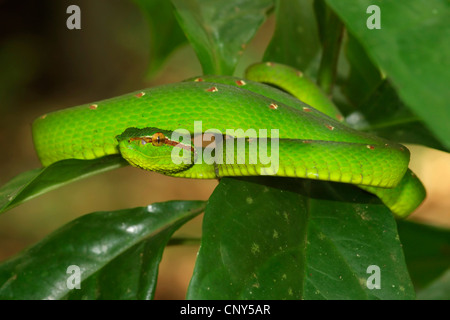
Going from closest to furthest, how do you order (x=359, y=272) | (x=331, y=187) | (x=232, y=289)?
(x=232, y=289) → (x=359, y=272) → (x=331, y=187)

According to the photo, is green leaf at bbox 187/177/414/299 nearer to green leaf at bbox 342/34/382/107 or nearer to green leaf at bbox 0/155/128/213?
green leaf at bbox 0/155/128/213

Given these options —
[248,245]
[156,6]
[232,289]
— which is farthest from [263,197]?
[156,6]

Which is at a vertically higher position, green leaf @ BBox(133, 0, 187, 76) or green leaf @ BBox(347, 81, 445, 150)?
green leaf @ BBox(133, 0, 187, 76)

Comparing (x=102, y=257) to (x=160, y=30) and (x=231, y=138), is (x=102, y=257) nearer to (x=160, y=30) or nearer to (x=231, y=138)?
(x=231, y=138)

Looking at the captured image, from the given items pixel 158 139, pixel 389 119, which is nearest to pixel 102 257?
pixel 158 139

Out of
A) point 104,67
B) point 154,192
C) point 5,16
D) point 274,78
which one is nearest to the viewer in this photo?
point 274,78

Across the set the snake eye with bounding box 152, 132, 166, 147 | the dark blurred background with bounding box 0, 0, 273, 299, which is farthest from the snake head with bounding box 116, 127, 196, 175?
the dark blurred background with bounding box 0, 0, 273, 299

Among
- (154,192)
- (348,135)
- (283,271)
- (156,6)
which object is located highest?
(156,6)
